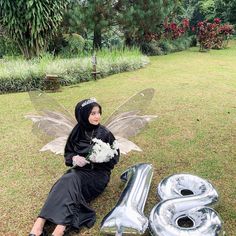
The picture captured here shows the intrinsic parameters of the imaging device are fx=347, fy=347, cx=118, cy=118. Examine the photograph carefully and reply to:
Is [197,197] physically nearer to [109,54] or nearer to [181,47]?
[109,54]

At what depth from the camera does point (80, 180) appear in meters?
3.03

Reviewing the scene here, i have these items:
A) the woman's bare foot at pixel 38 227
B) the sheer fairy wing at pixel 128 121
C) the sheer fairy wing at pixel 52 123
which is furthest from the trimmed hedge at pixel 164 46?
the woman's bare foot at pixel 38 227

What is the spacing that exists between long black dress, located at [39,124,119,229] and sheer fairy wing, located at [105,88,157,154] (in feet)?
1.77

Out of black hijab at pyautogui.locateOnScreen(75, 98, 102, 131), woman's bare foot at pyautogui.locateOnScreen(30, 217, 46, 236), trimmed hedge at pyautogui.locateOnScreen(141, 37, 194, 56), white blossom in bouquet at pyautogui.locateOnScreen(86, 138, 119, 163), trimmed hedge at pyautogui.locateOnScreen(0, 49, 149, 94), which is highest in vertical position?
black hijab at pyautogui.locateOnScreen(75, 98, 102, 131)

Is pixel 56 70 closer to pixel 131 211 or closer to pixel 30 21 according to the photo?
pixel 30 21

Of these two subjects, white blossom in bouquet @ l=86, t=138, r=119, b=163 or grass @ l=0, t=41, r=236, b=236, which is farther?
grass @ l=0, t=41, r=236, b=236

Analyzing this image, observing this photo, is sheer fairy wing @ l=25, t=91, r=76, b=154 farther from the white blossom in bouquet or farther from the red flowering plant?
the red flowering plant

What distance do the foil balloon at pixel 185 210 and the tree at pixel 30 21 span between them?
26.5 feet

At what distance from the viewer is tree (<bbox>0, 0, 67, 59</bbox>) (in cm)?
996

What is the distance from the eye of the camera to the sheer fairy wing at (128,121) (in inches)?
151

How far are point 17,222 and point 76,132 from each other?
951 millimetres

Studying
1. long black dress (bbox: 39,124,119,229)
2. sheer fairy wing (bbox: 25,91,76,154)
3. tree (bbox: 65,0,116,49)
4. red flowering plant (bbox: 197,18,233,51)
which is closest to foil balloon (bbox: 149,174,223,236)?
long black dress (bbox: 39,124,119,229)

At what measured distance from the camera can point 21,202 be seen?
3.32m

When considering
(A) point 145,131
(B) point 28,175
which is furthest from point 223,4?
(B) point 28,175
